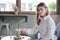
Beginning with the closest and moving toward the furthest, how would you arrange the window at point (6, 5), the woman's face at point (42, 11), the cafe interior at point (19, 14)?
the woman's face at point (42, 11) → the cafe interior at point (19, 14) → the window at point (6, 5)

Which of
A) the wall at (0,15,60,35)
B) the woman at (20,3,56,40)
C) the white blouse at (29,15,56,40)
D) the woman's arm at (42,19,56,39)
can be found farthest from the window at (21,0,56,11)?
the woman's arm at (42,19,56,39)

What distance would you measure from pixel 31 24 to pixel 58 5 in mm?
910

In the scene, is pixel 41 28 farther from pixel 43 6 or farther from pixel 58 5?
pixel 58 5

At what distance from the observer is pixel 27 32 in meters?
3.87

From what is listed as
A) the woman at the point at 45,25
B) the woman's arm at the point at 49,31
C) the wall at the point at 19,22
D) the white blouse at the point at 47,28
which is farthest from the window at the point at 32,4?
the woman's arm at the point at 49,31

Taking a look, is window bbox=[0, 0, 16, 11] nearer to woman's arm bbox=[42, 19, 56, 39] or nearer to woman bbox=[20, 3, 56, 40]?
woman bbox=[20, 3, 56, 40]

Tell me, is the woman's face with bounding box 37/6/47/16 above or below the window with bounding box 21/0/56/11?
Result: below

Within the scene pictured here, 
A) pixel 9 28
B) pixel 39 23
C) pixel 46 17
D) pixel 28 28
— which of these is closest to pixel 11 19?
pixel 9 28

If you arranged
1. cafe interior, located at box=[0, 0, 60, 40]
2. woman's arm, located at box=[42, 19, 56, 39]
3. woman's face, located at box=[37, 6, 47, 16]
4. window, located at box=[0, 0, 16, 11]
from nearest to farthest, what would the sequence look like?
woman's arm, located at box=[42, 19, 56, 39], woman's face, located at box=[37, 6, 47, 16], cafe interior, located at box=[0, 0, 60, 40], window, located at box=[0, 0, 16, 11]

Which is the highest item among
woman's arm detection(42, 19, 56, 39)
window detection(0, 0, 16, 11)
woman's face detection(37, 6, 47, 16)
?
window detection(0, 0, 16, 11)

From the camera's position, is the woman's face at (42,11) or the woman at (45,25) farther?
the woman's face at (42,11)

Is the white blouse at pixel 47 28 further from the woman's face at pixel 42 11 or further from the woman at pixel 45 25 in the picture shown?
the woman's face at pixel 42 11

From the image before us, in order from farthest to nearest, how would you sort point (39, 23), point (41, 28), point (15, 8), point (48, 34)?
point (15, 8) < point (39, 23) < point (41, 28) < point (48, 34)

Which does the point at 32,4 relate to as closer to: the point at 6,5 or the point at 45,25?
the point at 6,5
